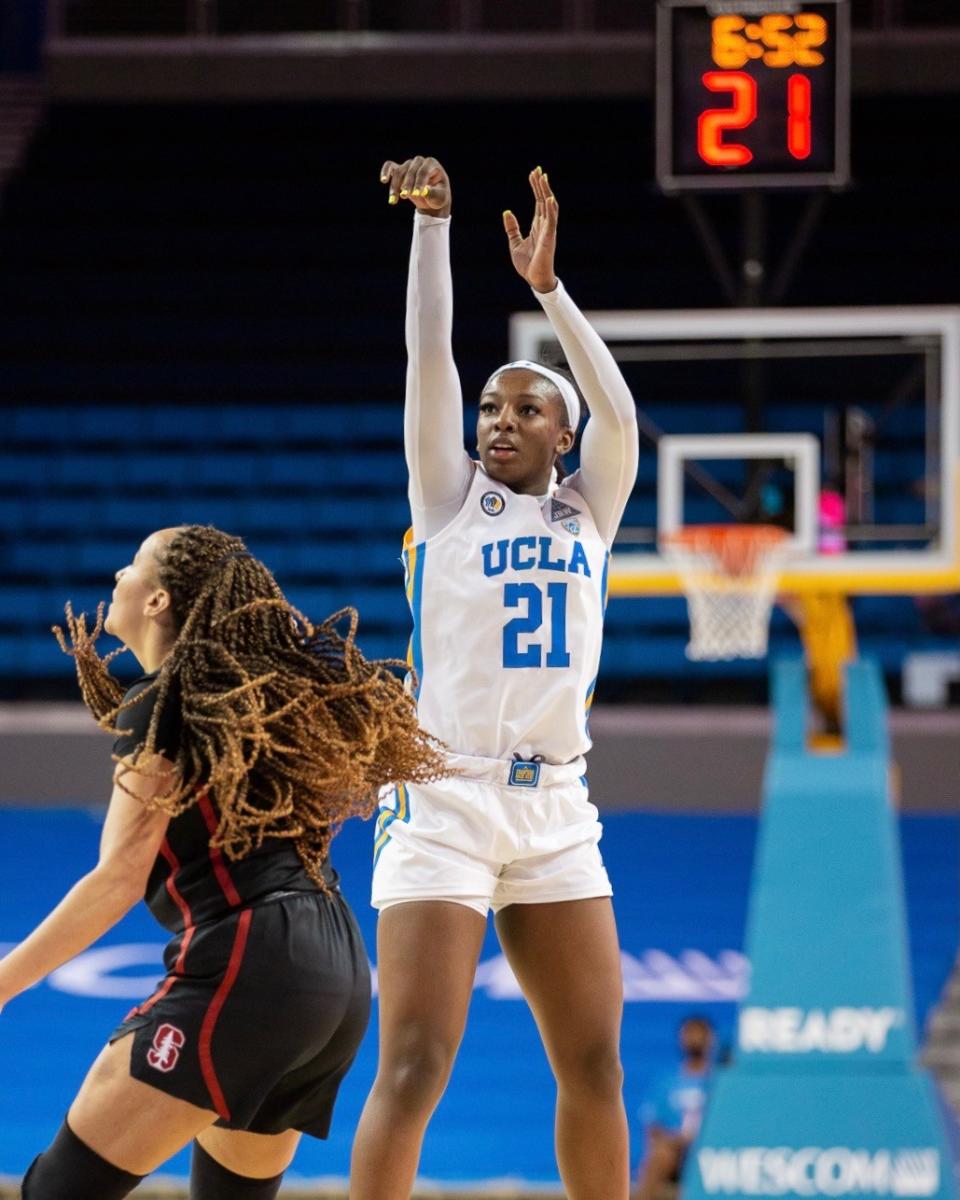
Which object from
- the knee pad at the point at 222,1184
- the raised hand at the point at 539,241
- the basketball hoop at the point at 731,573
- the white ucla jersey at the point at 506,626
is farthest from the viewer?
the basketball hoop at the point at 731,573

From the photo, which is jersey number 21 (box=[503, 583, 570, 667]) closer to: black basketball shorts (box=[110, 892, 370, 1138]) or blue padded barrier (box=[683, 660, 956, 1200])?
black basketball shorts (box=[110, 892, 370, 1138])

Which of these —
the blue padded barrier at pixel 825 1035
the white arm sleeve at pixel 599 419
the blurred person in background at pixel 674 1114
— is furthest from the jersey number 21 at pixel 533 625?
the blurred person in background at pixel 674 1114

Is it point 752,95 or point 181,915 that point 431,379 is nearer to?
point 181,915

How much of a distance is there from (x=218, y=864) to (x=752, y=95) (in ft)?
20.8

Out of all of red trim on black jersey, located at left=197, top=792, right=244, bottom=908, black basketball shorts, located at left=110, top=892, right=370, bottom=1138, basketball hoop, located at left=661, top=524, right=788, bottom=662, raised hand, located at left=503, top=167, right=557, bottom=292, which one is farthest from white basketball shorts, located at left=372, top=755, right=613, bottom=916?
basketball hoop, located at left=661, top=524, right=788, bottom=662

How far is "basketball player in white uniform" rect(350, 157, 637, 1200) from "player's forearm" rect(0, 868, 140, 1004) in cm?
67

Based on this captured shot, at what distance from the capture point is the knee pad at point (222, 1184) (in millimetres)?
3105

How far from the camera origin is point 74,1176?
9.28 ft

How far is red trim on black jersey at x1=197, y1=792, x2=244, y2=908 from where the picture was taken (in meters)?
2.92

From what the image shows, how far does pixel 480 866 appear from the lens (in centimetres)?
339

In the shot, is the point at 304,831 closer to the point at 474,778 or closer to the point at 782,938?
the point at 474,778

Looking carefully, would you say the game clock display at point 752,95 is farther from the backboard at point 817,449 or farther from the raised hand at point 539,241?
the raised hand at point 539,241

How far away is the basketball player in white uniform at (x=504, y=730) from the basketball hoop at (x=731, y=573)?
16.6 ft

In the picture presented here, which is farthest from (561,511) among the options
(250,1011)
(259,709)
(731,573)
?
(731,573)
